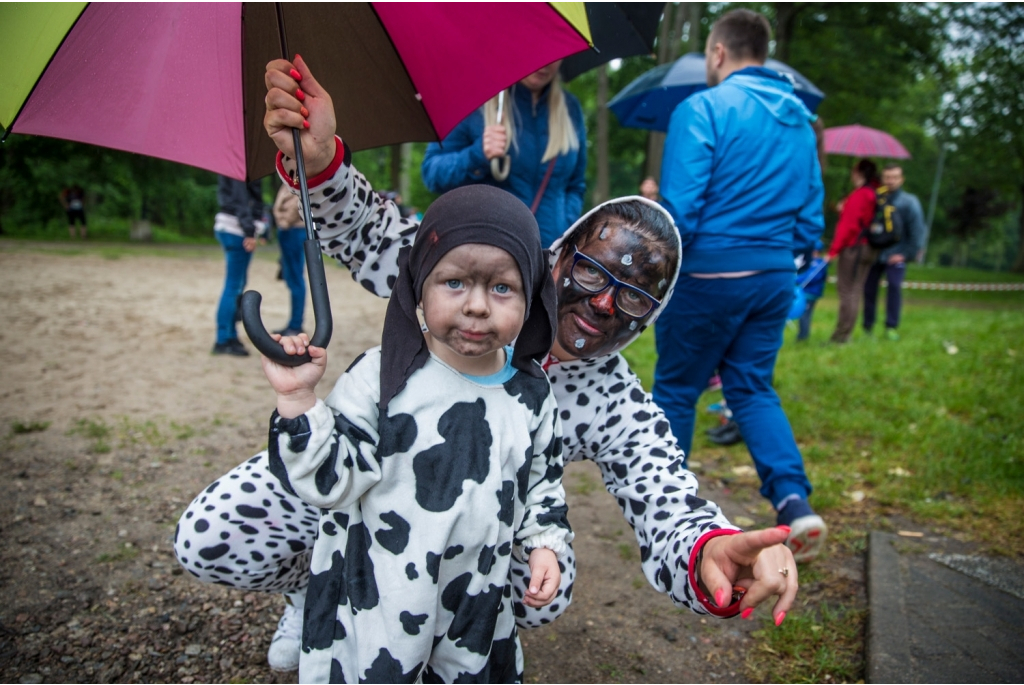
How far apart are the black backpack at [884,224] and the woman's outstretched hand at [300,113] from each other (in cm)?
777

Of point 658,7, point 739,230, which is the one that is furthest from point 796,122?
point 658,7

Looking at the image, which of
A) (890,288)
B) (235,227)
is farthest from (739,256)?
(890,288)

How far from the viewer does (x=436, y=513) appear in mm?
1505

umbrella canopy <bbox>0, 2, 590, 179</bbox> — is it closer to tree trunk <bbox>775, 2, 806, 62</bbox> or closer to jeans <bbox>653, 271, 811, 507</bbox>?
jeans <bbox>653, 271, 811, 507</bbox>

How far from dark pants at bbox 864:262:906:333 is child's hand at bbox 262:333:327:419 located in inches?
329

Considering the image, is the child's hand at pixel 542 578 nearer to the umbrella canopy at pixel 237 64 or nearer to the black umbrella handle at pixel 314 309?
the black umbrella handle at pixel 314 309

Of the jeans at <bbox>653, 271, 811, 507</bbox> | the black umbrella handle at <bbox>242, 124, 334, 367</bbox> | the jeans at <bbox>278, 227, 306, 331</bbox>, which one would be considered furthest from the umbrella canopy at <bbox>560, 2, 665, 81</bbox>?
the jeans at <bbox>278, 227, 306, 331</bbox>

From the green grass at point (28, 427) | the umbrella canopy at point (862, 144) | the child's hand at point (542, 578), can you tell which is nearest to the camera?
the child's hand at point (542, 578)

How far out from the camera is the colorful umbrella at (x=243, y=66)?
64.4 inches

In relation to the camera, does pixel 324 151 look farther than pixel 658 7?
No

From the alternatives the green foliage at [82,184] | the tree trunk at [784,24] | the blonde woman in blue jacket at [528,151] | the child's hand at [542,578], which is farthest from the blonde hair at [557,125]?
the tree trunk at [784,24]

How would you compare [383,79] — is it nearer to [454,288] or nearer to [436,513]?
[454,288]

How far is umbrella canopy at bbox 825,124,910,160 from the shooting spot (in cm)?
1095

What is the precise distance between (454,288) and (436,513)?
0.47m
